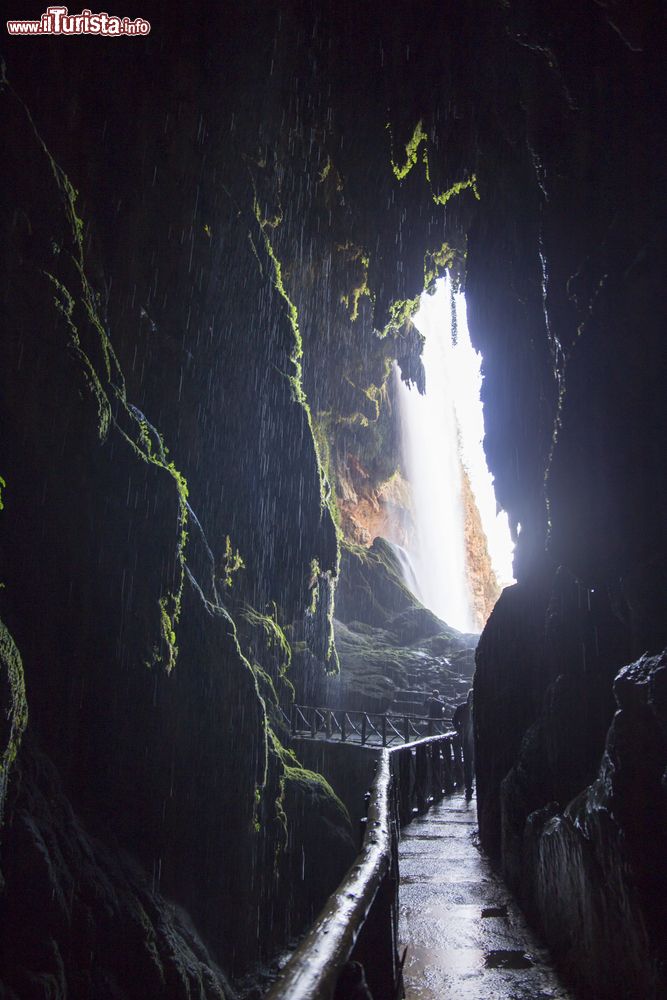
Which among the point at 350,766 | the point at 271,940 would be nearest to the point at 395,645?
the point at 350,766

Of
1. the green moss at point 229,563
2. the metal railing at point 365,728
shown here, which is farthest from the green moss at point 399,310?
the metal railing at point 365,728

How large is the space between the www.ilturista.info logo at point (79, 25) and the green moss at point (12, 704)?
8.76 metres

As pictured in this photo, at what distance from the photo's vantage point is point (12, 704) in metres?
4.83

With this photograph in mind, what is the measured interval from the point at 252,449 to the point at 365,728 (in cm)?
881

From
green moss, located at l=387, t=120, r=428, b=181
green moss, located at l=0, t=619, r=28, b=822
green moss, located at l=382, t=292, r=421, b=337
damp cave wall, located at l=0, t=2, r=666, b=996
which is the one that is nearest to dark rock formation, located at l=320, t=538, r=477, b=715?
damp cave wall, located at l=0, t=2, r=666, b=996

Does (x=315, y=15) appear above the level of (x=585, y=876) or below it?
above

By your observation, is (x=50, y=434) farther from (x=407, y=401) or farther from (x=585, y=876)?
(x=407, y=401)

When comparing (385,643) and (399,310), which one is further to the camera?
(385,643)

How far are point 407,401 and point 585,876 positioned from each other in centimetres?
5164

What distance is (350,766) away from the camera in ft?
51.6

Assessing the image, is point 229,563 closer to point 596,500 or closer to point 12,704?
point 12,704

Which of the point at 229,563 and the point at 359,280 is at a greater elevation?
the point at 359,280

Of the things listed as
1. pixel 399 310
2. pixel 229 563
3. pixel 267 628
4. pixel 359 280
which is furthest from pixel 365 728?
pixel 359 280

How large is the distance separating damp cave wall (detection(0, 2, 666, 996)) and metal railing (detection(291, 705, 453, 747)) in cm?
451
